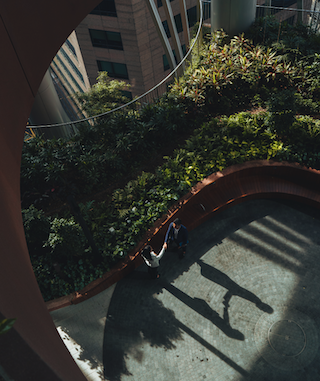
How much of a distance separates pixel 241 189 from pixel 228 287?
311 centimetres

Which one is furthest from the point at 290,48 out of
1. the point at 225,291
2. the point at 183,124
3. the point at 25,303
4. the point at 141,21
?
the point at 141,21

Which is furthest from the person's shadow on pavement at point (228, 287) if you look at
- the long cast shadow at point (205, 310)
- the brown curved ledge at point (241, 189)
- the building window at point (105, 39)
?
the building window at point (105, 39)

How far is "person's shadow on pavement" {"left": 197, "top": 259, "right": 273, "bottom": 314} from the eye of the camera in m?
7.78

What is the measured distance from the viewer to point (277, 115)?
9906 millimetres

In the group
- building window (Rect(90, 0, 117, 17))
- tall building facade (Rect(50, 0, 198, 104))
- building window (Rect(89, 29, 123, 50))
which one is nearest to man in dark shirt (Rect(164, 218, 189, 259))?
Result: tall building facade (Rect(50, 0, 198, 104))

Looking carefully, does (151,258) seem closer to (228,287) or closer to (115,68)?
(228,287)

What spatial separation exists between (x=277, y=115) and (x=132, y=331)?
24.0ft

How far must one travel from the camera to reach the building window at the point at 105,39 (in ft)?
95.4

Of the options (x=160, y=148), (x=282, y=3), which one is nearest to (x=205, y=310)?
(x=160, y=148)

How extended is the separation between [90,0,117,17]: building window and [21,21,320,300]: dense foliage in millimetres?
18184

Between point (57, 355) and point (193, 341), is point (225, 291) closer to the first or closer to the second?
point (193, 341)

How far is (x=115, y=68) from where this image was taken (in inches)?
1233

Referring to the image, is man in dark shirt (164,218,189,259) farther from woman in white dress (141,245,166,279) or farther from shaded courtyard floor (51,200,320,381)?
shaded courtyard floor (51,200,320,381)

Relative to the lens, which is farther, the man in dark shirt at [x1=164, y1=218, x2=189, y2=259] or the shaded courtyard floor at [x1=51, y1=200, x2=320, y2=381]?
the man in dark shirt at [x1=164, y1=218, x2=189, y2=259]
